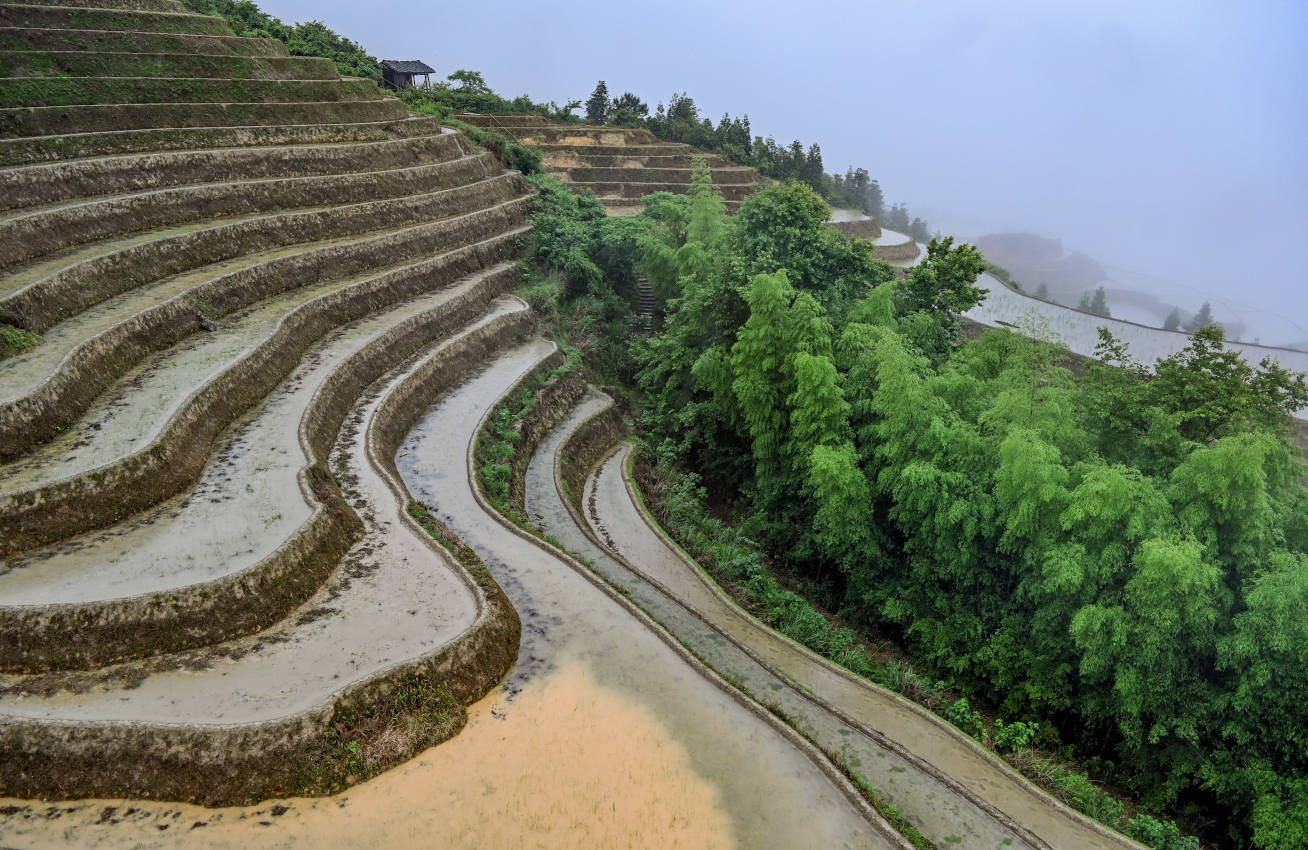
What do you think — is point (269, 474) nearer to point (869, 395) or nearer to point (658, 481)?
point (658, 481)

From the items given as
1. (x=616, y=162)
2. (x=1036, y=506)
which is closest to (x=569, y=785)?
(x=1036, y=506)

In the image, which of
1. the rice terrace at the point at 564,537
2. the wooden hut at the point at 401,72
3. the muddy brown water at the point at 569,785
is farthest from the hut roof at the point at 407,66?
the muddy brown water at the point at 569,785

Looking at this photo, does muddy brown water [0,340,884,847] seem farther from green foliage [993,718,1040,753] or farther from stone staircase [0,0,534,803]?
green foliage [993,718,1040,753]

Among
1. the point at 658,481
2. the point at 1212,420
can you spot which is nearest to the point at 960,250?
the point at 1212,420

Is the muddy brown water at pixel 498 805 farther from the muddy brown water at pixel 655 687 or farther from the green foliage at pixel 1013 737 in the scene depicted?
the green foliage at pixel 1013 737

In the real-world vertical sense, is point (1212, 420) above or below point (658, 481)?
above

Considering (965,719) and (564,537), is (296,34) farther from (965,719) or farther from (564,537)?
(965,719)

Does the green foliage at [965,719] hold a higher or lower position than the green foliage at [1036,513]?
lower
